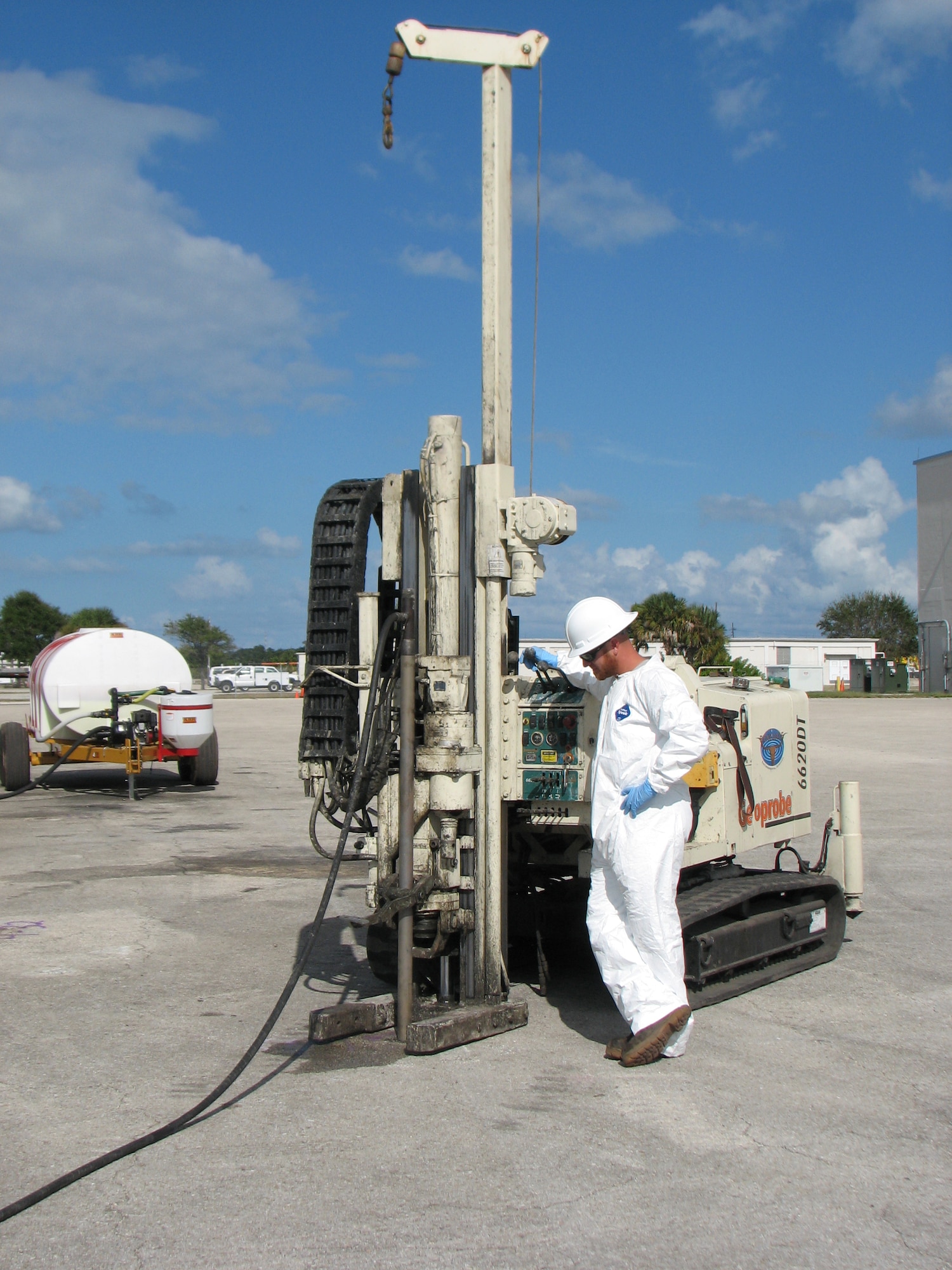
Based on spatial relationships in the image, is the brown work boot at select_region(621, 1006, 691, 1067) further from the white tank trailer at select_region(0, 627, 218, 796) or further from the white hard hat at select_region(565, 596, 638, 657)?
the white tank trailer at select_region(0, 627, 218, 796)

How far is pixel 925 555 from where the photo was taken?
73.7m

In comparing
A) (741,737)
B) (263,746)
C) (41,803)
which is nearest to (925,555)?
(263,746)

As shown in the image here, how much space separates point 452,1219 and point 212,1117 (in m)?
1.25

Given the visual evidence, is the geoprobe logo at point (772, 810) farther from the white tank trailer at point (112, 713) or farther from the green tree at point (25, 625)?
the green tree at point (25, 625)

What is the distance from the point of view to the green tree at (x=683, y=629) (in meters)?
36.8

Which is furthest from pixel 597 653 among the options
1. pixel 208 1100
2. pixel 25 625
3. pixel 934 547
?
pixel 25 625

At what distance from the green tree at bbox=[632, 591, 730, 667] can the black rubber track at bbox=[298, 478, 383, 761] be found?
97.3 ft

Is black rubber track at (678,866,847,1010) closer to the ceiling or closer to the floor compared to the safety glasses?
closer to the floor

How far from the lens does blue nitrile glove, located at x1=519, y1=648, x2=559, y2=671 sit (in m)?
6.25

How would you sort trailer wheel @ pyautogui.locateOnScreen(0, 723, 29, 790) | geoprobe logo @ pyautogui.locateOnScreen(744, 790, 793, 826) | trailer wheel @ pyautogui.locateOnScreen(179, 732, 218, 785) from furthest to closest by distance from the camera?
trailer wheel @ pyautogui.locateOnScreen(179, 732, 218, 785)
trailer wheel @ pyautogui.locateOnScreen(0, 723, 29, 790)
geoprobe logo @ pyautogui.locateOnScreen(744, 790, 793, 826)

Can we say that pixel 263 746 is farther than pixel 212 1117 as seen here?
Yes

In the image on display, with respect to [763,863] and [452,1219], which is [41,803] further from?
[452,1219]

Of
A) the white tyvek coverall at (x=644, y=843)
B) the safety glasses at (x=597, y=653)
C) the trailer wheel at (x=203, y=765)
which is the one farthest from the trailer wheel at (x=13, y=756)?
the white tyvek coverall at (x=644, y=843)

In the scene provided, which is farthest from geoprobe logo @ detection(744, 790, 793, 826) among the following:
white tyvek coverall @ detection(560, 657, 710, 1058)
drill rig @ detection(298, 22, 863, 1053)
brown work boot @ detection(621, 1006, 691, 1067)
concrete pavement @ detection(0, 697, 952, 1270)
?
brown work boot @ detection(621, 1006, 691, 1067)
